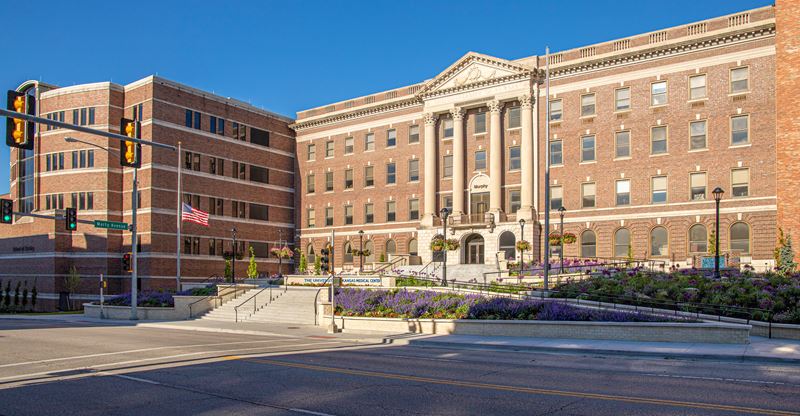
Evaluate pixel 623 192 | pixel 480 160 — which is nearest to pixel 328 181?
pixel 480 160

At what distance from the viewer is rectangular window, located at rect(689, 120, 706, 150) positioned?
158ft

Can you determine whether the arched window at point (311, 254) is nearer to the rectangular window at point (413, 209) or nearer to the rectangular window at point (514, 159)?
the rectangular window at point (413, 209)

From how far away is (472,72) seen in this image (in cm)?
5788

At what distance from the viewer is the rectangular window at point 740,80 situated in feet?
151

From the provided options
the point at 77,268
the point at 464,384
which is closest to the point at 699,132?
the point at 464,384

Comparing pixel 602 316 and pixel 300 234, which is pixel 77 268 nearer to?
pixel 300 234

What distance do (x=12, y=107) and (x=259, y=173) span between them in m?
53.3

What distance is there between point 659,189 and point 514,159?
1219cm

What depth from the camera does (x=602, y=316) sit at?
25656mm

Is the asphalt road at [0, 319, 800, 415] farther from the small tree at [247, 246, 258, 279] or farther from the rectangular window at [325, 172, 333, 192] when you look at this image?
the rectangular window at [325, 172, 333, 192]

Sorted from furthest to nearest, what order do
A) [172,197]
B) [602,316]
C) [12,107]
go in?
[172,197] < [602,316] < [12,107]

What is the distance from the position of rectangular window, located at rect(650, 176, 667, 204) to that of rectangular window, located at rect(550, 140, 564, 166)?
7473 millimetres

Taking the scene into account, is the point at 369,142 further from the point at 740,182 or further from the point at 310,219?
the point at 740,182

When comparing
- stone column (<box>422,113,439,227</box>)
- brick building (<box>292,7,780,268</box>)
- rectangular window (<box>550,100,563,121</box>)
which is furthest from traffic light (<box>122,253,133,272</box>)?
rectangular window (<box>550,100,563,121</box>)
